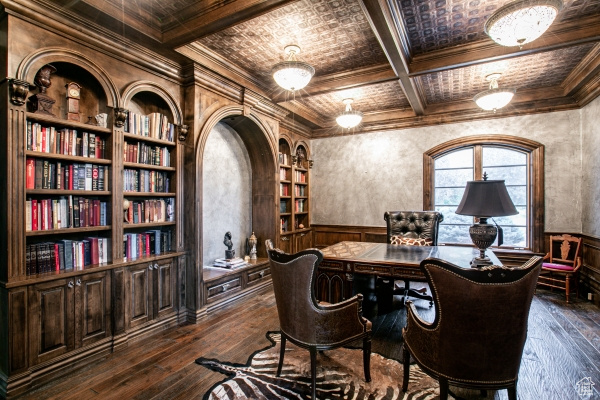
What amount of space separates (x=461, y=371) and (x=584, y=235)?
4.25 metres

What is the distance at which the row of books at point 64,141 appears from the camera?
226cm

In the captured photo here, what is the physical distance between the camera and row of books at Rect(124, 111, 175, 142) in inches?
114

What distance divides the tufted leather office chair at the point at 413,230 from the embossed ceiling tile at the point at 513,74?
1.90 m

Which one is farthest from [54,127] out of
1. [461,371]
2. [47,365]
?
[461,371]

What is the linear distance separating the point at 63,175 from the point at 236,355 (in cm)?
209

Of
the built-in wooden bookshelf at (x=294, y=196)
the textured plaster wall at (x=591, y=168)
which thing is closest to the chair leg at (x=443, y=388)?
the built-in wooden bookshelf at (x=294, y=196)

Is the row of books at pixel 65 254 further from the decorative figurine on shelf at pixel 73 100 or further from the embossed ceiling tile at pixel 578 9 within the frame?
the embossed ceiling tile at pixel 578 9

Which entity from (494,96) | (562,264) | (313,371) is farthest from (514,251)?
(313,371)

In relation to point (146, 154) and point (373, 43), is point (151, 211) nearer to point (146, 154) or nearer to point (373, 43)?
point (146, 154)

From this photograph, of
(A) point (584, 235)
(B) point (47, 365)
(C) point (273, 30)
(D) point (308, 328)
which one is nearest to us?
(D) point (308, 328)

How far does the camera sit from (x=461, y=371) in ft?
5.23

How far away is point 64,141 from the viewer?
2.42 m

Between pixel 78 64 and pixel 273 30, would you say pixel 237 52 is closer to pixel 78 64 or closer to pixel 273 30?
pixel 273 30

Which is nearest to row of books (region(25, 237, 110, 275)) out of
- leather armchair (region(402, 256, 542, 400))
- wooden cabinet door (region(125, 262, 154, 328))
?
wooden cabinet door (region(125, 262, 154, 328))
